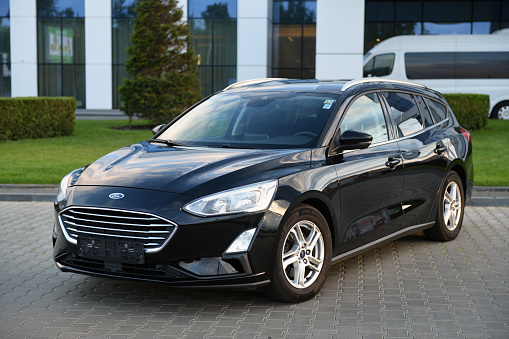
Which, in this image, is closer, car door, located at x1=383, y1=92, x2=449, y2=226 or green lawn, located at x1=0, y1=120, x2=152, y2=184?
car door, located at x1=383, y1=92, x2=449, y2=226

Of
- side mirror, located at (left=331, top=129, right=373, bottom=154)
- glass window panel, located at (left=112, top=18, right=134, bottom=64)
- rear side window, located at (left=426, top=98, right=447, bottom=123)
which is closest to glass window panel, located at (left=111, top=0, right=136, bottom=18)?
glass window panel, located at (left=112, top=18, right=134, bottom=64)

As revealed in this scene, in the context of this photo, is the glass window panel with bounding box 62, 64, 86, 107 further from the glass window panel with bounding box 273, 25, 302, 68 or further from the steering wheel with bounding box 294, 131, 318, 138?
the steering wheel with bounding box 294, 131, 318, 138

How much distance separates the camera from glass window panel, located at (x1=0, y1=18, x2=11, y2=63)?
33.5 m

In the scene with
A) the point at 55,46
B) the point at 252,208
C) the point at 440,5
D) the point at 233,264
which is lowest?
the point at 233,264

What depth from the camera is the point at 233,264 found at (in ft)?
15.8

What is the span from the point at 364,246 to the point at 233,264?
5.34 ft

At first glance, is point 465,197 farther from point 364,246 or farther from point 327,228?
point 327,228

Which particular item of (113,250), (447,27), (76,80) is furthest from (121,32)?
(113,250)

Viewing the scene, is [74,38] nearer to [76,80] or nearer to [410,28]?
[76,80]

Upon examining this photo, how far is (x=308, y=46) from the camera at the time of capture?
1332 inches

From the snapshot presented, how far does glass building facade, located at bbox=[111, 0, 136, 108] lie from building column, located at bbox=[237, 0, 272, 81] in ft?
16.9

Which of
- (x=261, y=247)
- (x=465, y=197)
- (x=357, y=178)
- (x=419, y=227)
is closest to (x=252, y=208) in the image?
(x=261, y=247)

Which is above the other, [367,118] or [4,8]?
[4,8]

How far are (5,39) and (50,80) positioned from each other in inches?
111
